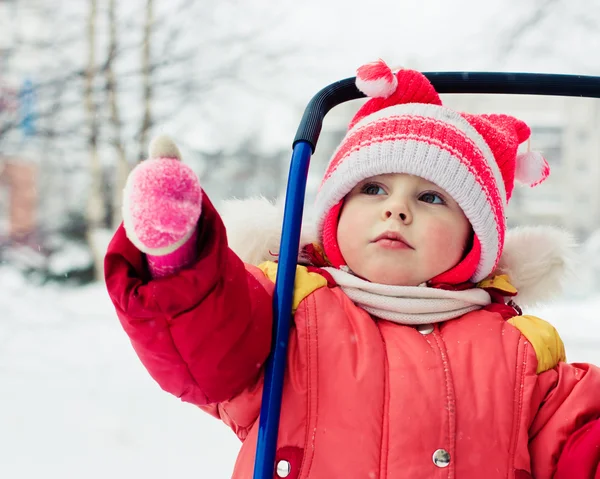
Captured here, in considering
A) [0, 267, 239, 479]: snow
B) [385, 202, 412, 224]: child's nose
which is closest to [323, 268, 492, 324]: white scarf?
[385, 202, 412, 224]: child's nose

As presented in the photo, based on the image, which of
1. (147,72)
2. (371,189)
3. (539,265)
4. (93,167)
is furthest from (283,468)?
(147,72)

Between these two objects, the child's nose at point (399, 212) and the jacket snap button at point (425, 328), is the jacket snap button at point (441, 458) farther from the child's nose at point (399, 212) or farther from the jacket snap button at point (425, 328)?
the child's nose at point (399, 212)

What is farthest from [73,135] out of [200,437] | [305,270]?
[305,270]

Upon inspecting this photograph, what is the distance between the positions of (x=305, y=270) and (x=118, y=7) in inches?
251

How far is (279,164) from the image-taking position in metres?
6.63

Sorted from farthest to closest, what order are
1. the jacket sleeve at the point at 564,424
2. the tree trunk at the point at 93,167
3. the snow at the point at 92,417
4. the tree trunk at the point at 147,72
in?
the tree trunk at the point at 147,72, the tree trunk at the point at 93,167, the snow at the point at 92,417, the jacket sleeve at the point at 564,424

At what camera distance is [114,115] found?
673cm

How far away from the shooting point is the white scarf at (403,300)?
1.20 m

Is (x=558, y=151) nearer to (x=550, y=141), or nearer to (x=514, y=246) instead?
(x=550, y=141)

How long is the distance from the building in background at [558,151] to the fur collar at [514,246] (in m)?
4.77

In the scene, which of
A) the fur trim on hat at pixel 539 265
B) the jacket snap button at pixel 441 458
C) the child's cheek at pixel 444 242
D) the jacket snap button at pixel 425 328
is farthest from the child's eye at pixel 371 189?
the jacket snap button at pixel 441 458

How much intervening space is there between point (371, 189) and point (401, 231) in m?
0.14

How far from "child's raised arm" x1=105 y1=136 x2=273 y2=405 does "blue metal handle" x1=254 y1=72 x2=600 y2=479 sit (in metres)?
0.03

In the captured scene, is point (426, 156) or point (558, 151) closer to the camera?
point (426, 156)
